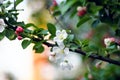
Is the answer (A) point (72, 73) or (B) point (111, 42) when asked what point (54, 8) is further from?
(A) point (72, 73)

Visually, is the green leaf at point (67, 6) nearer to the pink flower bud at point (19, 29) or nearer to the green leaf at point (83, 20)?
the green leaf at point (83, 20)

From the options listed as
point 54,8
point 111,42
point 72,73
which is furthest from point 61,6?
point 72,73

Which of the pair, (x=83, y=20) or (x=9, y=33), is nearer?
(x=9, y=33)

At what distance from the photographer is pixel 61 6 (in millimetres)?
1749

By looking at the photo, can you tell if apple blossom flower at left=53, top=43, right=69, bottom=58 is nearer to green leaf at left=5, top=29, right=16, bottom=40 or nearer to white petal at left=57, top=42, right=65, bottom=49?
white petal at left=57, top=42, right=65, bottom=49

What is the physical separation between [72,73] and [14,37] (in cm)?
268

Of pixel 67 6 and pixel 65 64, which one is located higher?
pixel 67 6

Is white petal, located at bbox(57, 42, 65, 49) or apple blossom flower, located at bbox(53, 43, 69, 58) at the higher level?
white petal, located at bbox(57, 42, 65, 49)

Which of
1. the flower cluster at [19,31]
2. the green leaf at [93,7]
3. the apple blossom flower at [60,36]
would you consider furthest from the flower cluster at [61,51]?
the green leaf at [93,7]

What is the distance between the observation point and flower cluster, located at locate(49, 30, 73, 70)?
4.40 feet

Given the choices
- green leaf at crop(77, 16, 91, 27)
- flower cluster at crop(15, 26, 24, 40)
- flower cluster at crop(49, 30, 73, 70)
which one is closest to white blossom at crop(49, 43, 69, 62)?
flower cluster at crop(49, 30, 73, 70)

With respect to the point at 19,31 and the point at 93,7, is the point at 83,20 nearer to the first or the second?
the point at 93,7

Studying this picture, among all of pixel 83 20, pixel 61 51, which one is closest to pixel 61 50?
pixel 61 51

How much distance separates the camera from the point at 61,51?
4.46 feet
